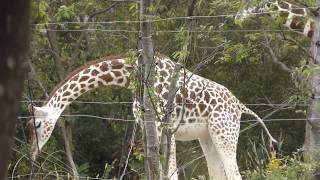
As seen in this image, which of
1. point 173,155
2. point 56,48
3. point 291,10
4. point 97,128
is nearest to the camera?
point 173,155

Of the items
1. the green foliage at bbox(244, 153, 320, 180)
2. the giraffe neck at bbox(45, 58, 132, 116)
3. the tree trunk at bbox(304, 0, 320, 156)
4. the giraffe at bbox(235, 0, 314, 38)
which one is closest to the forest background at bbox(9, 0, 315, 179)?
the giraffe at bbox(235, 0, 314, 38)

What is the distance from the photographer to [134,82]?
13.7 ft

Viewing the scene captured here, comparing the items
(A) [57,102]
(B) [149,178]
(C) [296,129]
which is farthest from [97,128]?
(B) [149,178]

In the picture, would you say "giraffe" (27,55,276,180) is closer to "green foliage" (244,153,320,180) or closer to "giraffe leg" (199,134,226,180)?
"giraffe leg" (199,134,226,180)

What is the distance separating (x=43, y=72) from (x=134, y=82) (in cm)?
459

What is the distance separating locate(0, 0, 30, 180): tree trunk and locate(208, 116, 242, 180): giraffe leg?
15.0 feet

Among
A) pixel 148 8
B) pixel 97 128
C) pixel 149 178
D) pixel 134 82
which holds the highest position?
pixel 148 8

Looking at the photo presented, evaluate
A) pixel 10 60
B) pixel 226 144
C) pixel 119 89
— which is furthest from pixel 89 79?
pixel 10 60

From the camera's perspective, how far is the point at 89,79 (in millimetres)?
5977

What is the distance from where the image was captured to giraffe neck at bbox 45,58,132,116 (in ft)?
19.3

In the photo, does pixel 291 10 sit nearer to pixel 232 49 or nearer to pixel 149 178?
pixel 232 49

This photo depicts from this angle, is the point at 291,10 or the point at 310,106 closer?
the point at 310,106

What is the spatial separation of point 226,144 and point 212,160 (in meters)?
0.32

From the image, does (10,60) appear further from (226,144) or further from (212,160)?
(212,160)
